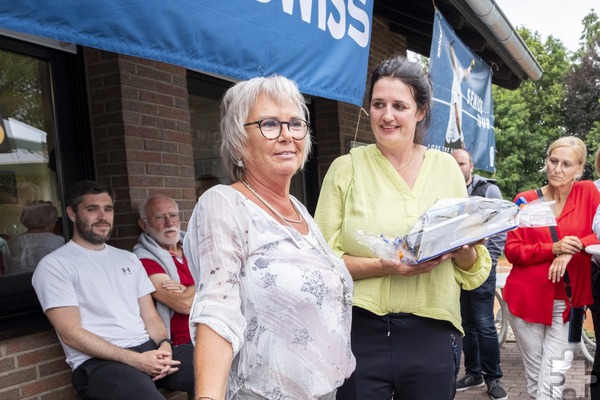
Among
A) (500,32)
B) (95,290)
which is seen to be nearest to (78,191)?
(95,290)

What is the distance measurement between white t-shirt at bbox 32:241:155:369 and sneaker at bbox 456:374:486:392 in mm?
3014

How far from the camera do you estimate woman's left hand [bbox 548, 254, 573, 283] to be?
339cm

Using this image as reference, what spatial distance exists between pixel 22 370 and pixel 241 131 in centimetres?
224

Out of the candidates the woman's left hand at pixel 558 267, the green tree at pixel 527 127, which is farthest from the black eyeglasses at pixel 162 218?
the green tree at pixel 527 127

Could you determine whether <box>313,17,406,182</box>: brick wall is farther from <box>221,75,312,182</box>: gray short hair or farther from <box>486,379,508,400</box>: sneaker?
<box>221,75,312,182</box>: gray short hair

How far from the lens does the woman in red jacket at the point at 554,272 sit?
3.47 m

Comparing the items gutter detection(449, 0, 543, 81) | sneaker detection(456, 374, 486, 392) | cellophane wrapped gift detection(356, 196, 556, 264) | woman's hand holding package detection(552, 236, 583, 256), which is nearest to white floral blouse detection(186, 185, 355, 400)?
cellophane wrapped gift detection(356, 196, 556, 264)

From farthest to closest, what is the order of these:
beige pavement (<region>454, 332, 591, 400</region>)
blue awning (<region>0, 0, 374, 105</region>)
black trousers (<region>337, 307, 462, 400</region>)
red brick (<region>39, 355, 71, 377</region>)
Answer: beige pavement (<region>454, 332, 591, 400</region>)
red brick (<region>39, 355, 71, 377</region>)
black trousers (<region>337, 307, 462, 400</region>)
blue awning (<region>0, 0, 374, 105</region>)

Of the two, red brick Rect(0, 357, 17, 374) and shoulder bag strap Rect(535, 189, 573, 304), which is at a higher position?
shoulder bag strap Rect(535, 189, 573, 304)

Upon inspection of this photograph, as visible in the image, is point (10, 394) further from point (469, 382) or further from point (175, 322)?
point (469, 382)

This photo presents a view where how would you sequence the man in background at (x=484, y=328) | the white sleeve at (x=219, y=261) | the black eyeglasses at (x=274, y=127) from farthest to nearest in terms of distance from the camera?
the man in background at (x=484, y=328), the black eyeglasses at (x=274, y=127), the white sleeve at (x=219, y=261)

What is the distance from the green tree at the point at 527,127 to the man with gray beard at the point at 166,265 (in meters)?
26.0

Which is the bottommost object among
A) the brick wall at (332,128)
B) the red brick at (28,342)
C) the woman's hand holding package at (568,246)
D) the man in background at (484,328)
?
the man in background at (484,328)

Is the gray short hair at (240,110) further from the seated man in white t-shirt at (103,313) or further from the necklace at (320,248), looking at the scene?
the seated man in white t-shirt at (103,313)
